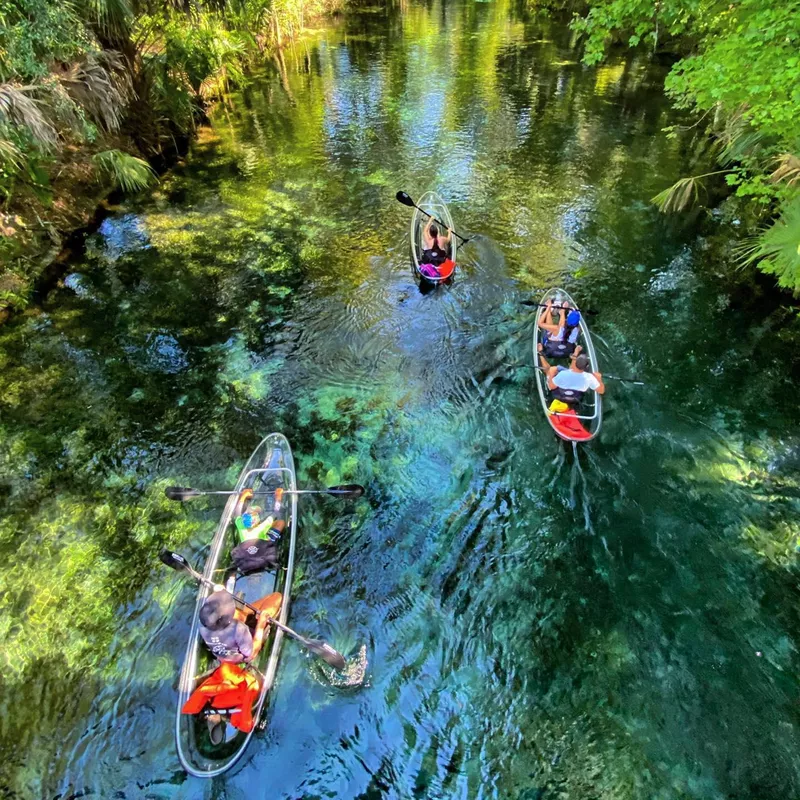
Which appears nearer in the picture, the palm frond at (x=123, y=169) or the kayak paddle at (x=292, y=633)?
the kayak paddle at (x=292, y=633)

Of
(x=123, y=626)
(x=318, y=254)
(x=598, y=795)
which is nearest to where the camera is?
(x=598, y=795)

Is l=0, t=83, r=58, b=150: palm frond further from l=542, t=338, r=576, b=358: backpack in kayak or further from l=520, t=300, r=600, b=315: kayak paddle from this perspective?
l=542, t=338, r=576, b=358: backpack in kayak

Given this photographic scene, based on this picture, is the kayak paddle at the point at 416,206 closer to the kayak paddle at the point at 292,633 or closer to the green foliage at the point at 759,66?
the green foliage at the point at 759,66

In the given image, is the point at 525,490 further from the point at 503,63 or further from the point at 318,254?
the point at 503,63

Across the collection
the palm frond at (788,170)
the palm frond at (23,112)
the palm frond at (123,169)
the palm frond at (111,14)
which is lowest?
the palm frond at (123,169)

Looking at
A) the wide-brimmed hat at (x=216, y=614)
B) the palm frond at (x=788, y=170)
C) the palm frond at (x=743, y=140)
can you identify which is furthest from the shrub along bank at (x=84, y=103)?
the palm frond at (x=788, y=170)

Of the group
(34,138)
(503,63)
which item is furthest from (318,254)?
(503,63)

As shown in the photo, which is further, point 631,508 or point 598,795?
point 631,508
